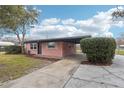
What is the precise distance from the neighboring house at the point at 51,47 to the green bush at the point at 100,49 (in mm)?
4225

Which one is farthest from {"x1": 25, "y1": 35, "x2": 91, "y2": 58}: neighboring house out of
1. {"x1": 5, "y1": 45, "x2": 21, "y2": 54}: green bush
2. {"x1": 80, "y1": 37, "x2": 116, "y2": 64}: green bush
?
{"x1": 80, "y1": 37, "x2": 116, "y2": 64}: green bush

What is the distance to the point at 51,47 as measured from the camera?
826 inches

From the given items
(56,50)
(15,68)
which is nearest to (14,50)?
(56,50)

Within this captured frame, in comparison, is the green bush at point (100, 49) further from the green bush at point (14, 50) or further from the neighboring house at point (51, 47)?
the green bush at point (14, 50)

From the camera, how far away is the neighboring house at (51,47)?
19.7 metres

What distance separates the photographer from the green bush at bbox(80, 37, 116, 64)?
13.2 meters

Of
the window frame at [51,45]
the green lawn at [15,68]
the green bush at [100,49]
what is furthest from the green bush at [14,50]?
the green bush at [100,49]

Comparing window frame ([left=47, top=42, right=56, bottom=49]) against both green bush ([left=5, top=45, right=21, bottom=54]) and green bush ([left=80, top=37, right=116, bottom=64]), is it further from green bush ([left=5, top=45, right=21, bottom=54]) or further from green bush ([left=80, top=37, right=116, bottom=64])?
green bush ([left=80, top=37, right=116, bottom=64])

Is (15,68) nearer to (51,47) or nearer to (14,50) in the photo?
(51,47)

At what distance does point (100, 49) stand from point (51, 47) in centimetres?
877

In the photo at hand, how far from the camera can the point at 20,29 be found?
26203mm
